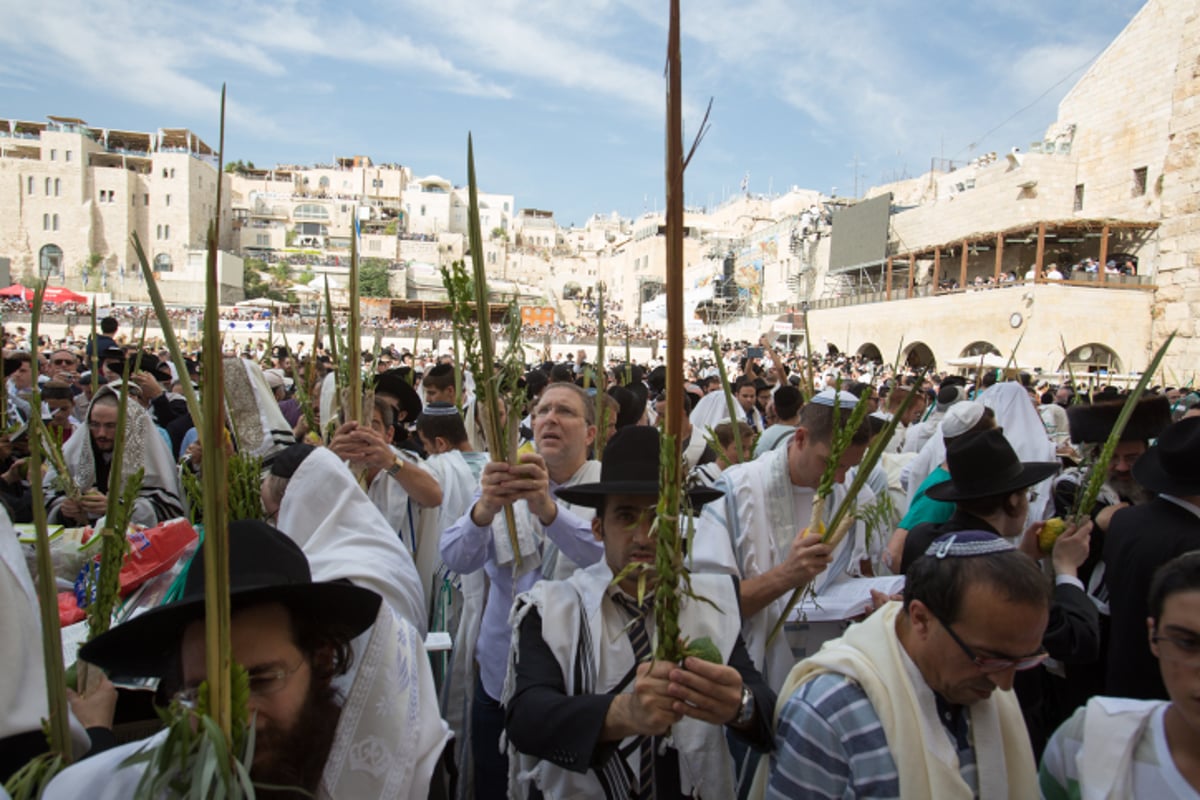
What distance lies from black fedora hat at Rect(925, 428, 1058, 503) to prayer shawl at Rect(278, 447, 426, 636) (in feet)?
6.76

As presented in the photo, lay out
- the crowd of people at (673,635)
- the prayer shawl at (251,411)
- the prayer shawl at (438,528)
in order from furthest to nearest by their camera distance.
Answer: the prayer shawl at (251,411)
the prayer shawl at (438,528)
the crowd of people at (673,635)

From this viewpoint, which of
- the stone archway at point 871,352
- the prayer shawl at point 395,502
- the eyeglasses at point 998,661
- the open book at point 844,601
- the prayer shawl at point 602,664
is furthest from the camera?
the stone archway at point 871,352

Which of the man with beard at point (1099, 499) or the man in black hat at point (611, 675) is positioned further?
the man with beard at point (1099, 499)

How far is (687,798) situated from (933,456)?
3163 millimetres

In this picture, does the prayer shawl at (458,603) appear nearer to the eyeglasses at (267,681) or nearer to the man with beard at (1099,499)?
the eyeglasses at (267,681)

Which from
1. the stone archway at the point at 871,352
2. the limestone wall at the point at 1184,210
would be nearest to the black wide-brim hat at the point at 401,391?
the limestone wall at the point at 1184,210

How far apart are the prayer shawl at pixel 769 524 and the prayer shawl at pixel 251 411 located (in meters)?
2.16

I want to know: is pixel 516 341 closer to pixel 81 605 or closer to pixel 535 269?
pixel 81 605

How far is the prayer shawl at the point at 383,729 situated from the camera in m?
1.52

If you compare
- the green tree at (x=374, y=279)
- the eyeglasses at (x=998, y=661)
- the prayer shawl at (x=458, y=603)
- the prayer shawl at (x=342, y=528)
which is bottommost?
the prayer shawl at (x=458, y=603)

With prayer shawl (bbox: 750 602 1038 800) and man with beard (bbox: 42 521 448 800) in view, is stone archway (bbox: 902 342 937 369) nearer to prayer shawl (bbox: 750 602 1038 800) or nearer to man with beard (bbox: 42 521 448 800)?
prayer shawl (bbox: 750 602 1038 800)

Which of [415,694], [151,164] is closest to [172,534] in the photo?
[415,694]

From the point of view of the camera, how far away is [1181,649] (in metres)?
1.60

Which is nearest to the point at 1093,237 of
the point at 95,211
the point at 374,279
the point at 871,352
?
the point at 871,352
